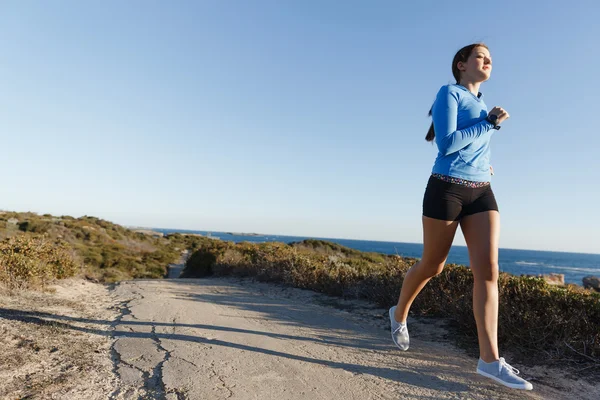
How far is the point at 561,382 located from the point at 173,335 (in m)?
3.16

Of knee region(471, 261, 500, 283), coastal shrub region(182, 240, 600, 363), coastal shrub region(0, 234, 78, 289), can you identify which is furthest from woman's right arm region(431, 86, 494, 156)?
coastal shrub region(0, 234, 78, 289)

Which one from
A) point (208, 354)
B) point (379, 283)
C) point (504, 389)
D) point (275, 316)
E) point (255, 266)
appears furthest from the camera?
point (255, 266)

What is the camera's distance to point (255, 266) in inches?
376

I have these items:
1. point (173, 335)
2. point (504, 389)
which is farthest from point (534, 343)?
point (173, 335)

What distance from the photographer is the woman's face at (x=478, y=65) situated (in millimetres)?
2955

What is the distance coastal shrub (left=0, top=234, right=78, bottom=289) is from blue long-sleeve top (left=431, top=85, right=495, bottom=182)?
5825 mm

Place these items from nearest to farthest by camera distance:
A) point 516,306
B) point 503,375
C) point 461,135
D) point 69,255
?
point 503,375 → point 461,135 → point 516,306 → point 69,255

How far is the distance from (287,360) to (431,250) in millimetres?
1393

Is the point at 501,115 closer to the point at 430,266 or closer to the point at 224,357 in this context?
the point at 430,266

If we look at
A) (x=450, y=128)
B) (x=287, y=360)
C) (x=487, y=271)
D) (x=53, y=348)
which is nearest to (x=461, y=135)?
(x=450, y=128)

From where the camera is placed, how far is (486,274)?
8.88ft

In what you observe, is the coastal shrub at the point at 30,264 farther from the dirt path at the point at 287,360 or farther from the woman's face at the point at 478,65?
the woman's face at the point at 478,65

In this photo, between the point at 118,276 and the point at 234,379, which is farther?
the point at 118,276

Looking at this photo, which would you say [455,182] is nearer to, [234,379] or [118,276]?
[234,379]
